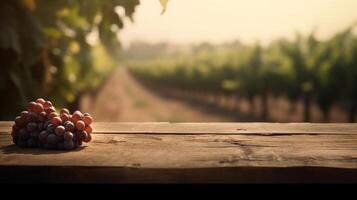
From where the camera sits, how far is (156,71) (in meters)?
A: 50.6

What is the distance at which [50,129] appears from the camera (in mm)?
1707

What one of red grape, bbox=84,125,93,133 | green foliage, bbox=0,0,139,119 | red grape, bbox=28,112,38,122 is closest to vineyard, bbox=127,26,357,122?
green foliage, bbox=0,0,139,119

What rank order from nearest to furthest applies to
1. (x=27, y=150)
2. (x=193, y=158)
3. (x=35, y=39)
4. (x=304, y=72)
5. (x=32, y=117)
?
(x=193, y=158), (x=27, y=150), (x=32, y=117), (x=35, y=39), (x=304, y=72)

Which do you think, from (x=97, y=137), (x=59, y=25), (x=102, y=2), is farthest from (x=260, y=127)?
(x=59, y=25)

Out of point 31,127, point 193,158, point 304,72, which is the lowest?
point 193,158

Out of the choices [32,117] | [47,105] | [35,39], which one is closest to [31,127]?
[32,117]

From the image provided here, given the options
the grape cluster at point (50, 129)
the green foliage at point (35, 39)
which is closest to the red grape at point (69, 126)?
the grape cluster at point (50, 129)

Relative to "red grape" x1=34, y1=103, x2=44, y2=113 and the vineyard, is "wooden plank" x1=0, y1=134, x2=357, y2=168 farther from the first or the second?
the vineyard

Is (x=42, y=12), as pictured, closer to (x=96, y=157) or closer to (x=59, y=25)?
(x=59, y=25)

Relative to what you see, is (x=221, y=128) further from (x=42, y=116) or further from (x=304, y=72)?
(x=304, y=72)

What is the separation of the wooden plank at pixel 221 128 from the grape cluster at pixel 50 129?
28 cm

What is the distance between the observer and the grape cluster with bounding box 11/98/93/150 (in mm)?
1688

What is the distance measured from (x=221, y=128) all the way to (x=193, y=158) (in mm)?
626

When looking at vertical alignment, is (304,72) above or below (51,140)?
above
